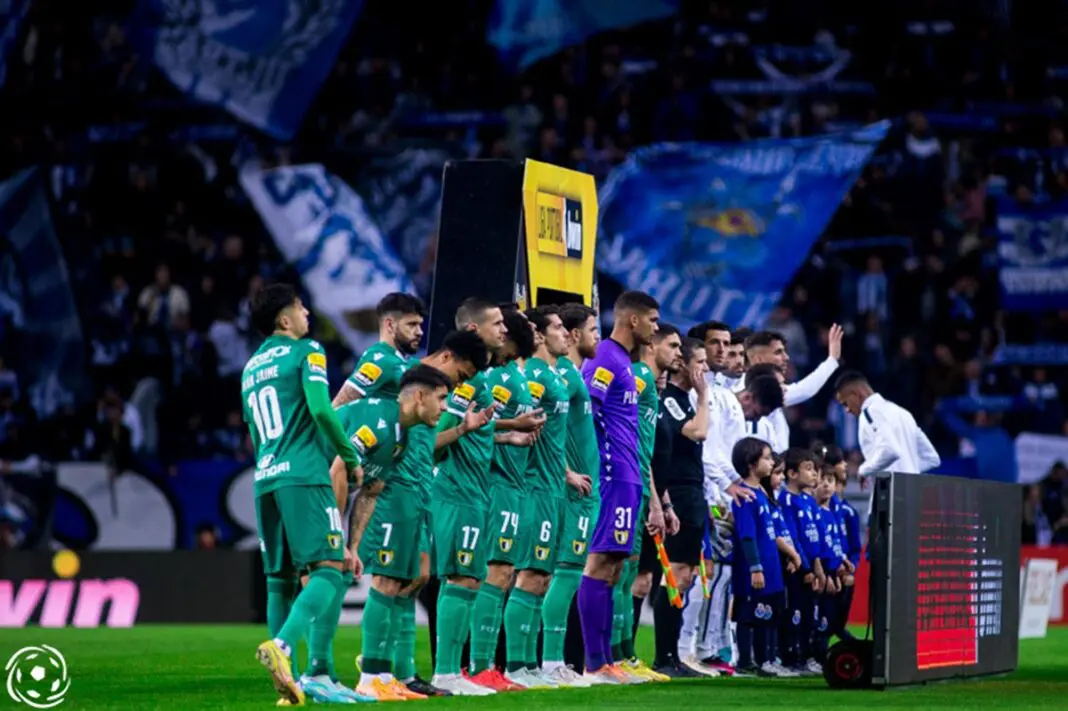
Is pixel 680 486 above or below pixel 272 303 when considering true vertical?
below

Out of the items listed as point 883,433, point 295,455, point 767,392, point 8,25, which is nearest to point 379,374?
point 295,455

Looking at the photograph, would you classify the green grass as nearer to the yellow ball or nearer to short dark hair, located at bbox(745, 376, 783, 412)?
short dark hair, located at bbox(745, 376, 783, 412)

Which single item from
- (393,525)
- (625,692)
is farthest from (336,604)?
(625,692)

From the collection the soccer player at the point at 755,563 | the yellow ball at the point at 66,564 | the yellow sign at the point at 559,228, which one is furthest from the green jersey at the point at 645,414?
the yellow ball at the point at 66,564

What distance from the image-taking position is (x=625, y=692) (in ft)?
35.4

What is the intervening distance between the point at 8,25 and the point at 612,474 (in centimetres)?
2001

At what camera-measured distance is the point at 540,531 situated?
35.8 ft

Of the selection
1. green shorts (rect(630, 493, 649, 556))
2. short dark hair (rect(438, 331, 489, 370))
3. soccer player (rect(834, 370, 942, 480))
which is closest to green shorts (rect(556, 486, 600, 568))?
green shorts (rect(630, 493, 649, 556))

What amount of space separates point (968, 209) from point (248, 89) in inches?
A: 430

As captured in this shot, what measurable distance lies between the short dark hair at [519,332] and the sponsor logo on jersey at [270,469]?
1.94 meters

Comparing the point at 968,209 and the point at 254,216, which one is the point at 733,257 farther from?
the point at 254,216

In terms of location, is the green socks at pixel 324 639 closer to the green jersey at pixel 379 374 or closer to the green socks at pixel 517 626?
the green jersey at pixel 379 374

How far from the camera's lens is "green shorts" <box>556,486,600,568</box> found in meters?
11.2

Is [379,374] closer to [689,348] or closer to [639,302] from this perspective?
[639,302]
